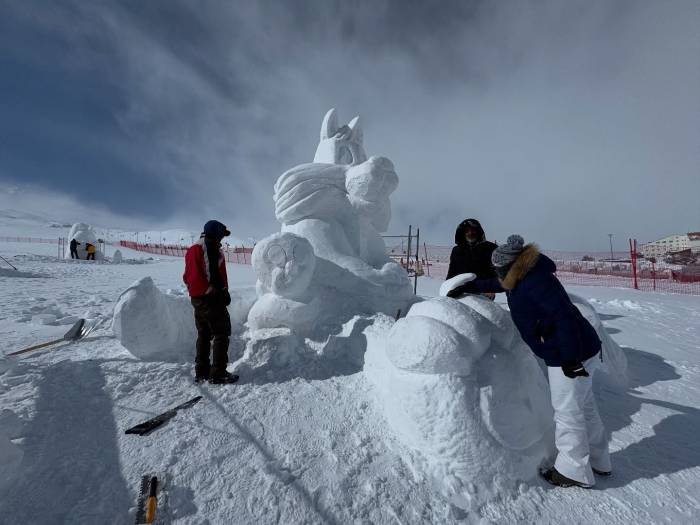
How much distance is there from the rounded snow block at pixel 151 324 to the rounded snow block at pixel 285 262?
0.86 m

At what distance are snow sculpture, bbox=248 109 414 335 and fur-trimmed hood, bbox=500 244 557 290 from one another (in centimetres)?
144

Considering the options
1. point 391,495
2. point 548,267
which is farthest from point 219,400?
point 548,267

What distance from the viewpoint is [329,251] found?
329cm

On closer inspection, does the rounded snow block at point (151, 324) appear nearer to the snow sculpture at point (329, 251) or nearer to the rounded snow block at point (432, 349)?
the snow sculpture at point (329, 251)

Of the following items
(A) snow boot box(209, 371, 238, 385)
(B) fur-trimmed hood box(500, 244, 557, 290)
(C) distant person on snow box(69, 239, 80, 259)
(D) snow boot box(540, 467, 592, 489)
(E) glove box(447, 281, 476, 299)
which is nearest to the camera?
(D) snow boot box(540, 467, 592, 489)

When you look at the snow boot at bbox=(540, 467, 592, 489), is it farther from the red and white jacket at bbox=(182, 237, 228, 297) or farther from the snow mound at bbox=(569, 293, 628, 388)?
the red and white jacket at bbox=(182, 237, 228, 297)

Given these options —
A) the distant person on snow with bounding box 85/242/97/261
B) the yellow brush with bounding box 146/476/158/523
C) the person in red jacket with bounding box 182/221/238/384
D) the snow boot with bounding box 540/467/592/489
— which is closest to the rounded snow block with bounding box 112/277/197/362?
the person in red jacket with bounding box 182/221/238/384

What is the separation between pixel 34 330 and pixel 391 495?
4895 mm

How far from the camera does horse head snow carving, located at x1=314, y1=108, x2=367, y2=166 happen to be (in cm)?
393

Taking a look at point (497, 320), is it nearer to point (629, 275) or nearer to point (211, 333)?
point (211, 333)

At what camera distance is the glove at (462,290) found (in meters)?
2.26

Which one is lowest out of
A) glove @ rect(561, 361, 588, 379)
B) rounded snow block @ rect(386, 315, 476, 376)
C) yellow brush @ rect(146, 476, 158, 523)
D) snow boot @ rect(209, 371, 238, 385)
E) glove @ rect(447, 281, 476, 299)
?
yellow brush @ rect(146, 476, 158, 523)

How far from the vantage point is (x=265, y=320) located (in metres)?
3.06

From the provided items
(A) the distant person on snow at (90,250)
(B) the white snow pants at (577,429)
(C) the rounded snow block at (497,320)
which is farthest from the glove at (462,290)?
(A) the distant person on snow at (90,250)
